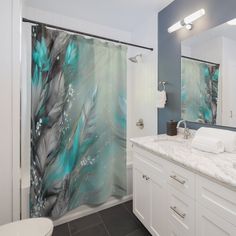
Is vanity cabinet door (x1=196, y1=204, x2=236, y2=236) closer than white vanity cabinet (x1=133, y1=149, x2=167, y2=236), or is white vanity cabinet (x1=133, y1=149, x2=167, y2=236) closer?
vanity cabinet door (x1=196, y1=204, x2=236, y2=236)

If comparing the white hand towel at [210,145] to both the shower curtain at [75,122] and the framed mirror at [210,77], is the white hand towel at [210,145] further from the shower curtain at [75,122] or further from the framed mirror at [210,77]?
the shower curtain at [75,122]

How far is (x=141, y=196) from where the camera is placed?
4.83 feet

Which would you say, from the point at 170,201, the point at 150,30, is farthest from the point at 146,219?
the point at 150,30

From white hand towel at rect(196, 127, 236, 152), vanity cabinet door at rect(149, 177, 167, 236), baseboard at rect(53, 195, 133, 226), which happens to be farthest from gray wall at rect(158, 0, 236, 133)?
baseboard at rect(53, 195, 133, 226)

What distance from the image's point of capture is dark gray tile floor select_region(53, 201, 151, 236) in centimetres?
151

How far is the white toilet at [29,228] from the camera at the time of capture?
924mm

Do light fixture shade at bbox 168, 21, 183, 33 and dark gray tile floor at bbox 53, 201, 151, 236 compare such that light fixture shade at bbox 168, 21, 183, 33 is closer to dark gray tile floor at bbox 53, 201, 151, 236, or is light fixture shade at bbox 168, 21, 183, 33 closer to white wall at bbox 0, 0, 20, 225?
white wall at bbox 0, 0, 20, 225

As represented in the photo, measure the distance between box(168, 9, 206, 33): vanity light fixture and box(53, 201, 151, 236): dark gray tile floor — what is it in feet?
6.87

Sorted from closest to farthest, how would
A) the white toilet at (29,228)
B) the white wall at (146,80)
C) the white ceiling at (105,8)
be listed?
the white toilet at (29,228), the white ceiling at (105,8), the white wall at (146,80)

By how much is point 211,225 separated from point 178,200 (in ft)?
0.76

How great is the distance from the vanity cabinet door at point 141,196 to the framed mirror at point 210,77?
79 centimetres

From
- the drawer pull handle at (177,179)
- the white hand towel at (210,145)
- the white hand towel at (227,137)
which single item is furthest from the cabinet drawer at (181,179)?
the white hand towel at (227,137)

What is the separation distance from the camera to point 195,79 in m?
1.62

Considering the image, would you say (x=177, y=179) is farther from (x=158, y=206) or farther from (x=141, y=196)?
(x=141, y=196)
